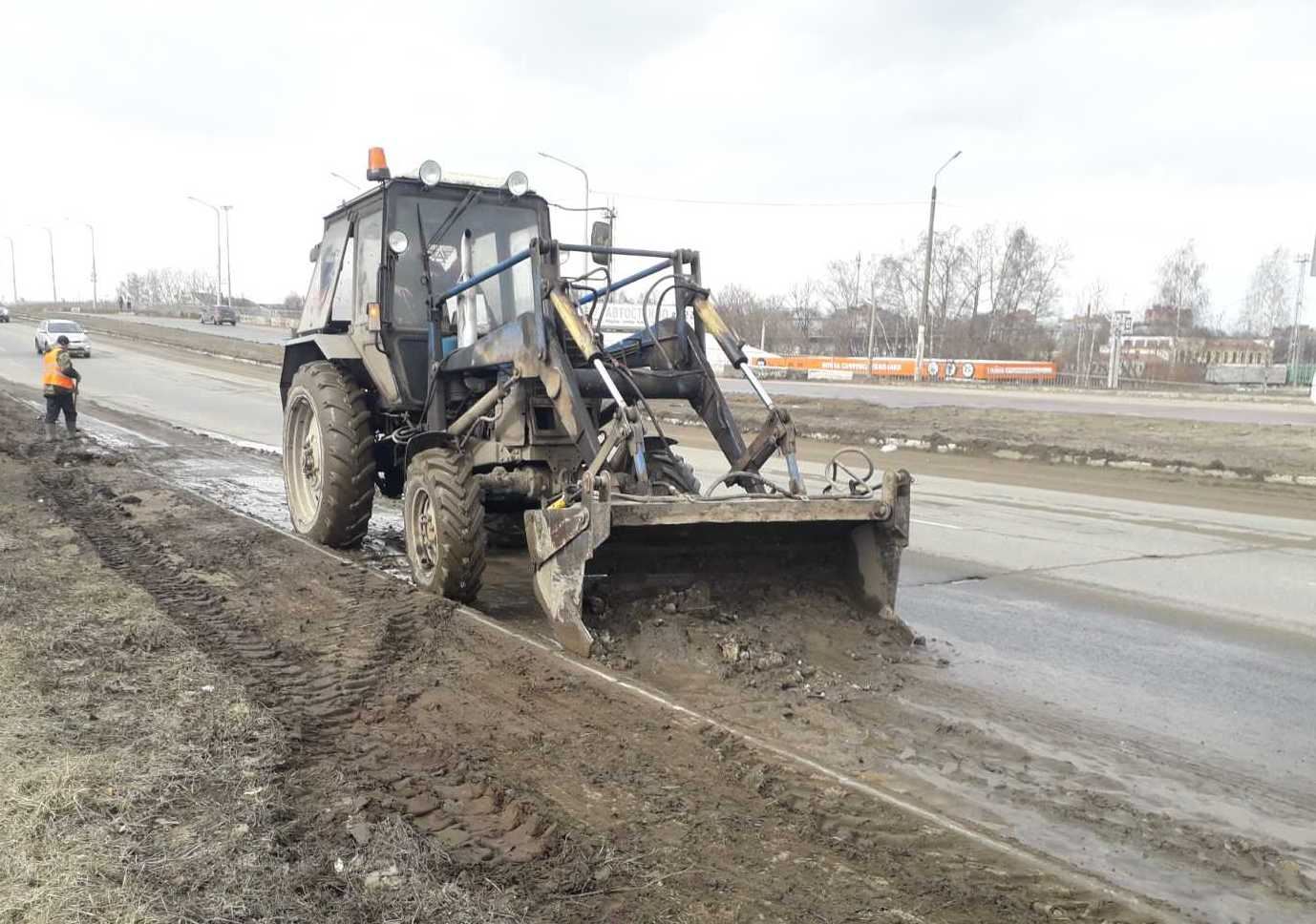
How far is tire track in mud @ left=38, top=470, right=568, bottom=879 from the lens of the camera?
11.9 ft

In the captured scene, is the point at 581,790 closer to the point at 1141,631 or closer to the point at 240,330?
the point at 1141,631

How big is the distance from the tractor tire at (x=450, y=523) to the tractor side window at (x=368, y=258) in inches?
70.1

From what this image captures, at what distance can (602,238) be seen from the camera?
7246 mm

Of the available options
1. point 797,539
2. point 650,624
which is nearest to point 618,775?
point 650,624

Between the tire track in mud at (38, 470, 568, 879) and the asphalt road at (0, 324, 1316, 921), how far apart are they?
2522mm

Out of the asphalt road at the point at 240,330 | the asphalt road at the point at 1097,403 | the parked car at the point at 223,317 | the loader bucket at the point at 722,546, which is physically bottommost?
the asphalt road at the point at 1097,403

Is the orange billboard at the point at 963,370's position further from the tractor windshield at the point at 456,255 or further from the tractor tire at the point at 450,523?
the tractor tire at the point at 450,523

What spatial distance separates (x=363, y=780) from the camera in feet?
13.0

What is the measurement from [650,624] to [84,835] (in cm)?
297

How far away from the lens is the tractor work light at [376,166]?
7.59 metres

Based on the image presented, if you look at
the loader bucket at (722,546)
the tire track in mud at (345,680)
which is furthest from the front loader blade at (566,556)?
the tire track in mud at (345,680)

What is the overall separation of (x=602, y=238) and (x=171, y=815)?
4791 mm

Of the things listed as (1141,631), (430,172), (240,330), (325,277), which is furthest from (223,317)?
(1141,631)

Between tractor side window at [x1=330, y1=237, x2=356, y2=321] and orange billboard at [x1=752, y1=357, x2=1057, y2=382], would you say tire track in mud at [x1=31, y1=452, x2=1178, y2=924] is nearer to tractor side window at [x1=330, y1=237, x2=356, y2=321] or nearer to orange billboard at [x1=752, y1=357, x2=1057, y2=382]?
tractor side window at [x1=330, y1=237, x2=356, y2=321]
